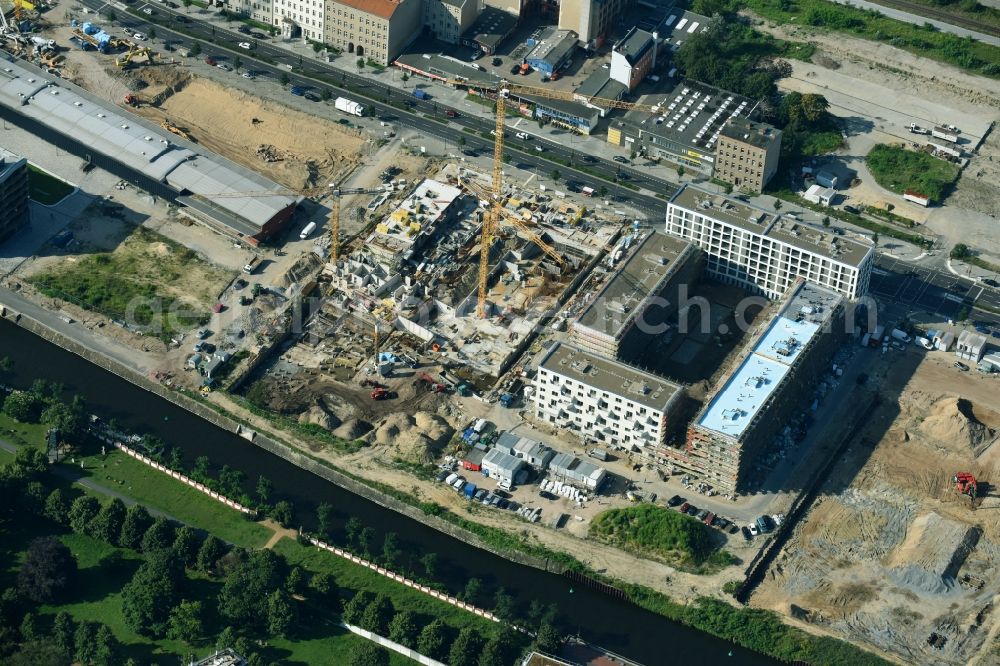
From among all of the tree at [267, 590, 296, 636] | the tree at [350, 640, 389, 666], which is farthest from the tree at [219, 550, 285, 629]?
the tree at [350, 640, 389, 666]

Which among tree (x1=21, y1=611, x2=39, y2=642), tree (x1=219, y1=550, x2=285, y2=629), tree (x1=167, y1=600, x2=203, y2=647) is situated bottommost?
tree (x1=21, y1=611, x2=39, y2=642)

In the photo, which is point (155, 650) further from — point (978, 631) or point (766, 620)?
point (978, 631)

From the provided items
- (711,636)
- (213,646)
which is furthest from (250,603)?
(711,636)

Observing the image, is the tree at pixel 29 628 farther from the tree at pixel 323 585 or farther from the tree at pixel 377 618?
the tree at pixel 377 618

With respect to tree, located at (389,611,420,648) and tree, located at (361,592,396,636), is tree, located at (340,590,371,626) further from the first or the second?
tree, located at (389,611,420,648)

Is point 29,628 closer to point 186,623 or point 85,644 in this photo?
point 85,644
